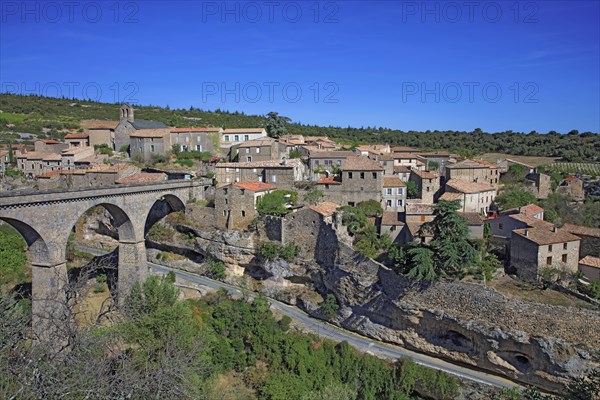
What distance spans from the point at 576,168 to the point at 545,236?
3105cm

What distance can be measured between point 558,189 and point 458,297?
2271 centimetres

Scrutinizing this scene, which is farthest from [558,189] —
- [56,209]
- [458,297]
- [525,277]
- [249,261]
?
[56,209]

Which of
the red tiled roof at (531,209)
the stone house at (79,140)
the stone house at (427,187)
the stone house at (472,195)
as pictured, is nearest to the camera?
the red tiled roof at (531,209)

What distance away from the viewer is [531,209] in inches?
1314

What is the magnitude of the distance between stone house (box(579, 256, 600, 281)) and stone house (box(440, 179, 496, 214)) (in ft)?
32.2

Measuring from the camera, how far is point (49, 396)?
11523mm

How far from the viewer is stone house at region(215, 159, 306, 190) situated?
40094mm

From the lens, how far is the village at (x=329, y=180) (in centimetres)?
2883

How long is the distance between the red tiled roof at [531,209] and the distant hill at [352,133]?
28383 millimetres

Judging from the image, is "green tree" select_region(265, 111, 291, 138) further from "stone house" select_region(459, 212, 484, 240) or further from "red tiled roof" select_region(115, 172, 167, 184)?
"stone house" select_region(459, 212, 484, 240)

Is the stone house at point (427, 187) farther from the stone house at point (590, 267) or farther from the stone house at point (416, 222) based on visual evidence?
the stone house at point (590, 267)

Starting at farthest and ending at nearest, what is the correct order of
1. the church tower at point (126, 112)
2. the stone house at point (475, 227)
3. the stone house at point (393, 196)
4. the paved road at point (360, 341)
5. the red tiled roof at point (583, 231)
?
1. the church tower at point (126, 112)
2. the stone house at point (393, 196)
3. the stone house at point (475, 227)
4. the red tiled roof at point (583, 231)
5. the paved road at point (360, 341)

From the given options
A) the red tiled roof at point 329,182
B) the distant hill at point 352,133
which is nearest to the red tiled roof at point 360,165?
the red tiled roof at point 329,182

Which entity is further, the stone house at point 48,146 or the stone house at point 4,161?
the stone house at point 48,146
